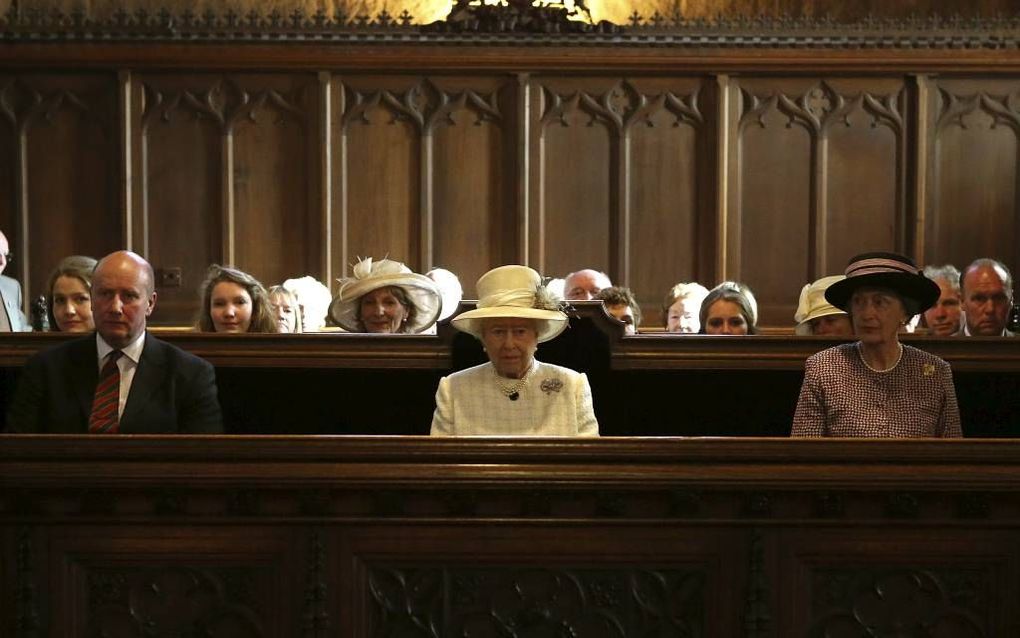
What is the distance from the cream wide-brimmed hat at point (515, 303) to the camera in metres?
4.28

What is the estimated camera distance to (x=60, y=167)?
8867 millimetres

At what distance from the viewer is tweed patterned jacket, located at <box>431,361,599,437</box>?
4309mm

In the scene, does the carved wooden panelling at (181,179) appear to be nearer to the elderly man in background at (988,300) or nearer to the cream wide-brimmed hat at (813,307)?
the cream wide-brimmed hat at (813,307)

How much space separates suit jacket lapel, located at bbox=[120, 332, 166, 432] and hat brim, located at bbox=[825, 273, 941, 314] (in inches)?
88.1

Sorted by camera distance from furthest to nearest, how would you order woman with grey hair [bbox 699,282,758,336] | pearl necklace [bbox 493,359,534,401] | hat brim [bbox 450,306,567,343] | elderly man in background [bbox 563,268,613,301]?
elderly man in background [bbox 563,268,613,301]
woman with grey hair [bbox 699,282,758,336]
pearl necklace [bbox 493,359,534,401]
hat brim [bbox 450,306,567,343]

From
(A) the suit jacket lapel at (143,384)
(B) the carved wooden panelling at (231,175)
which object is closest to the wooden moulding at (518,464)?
(A) the suit jacket lapel at (143,384)

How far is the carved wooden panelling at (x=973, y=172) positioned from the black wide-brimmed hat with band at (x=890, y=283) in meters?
4.63

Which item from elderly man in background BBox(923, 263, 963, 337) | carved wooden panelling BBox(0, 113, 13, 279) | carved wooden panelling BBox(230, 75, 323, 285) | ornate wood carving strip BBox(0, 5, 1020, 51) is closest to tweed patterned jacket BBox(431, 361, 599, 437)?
elderly man in background BBox(923, 263, 963, 337)

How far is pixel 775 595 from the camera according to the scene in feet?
9.11

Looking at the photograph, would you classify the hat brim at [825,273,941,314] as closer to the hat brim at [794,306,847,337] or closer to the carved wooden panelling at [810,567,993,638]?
the hat brim at [794,306,847,337]

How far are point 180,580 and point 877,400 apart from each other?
2466 mm

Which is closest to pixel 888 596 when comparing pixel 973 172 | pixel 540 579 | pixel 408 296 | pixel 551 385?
pixel 540 579

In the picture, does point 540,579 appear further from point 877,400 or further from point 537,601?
point 877,400

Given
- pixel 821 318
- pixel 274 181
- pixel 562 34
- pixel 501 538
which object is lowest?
pixel 501 538
